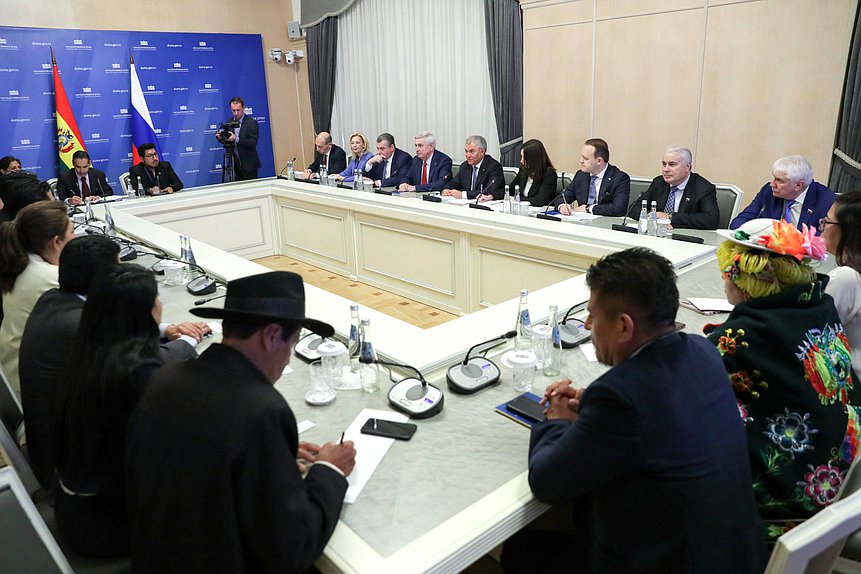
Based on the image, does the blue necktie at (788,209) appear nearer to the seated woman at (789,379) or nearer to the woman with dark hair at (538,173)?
the woman with dark hair at (538,173)

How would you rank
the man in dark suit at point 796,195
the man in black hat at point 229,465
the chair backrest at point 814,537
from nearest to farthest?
the chair backrest at point 814,537, the man in black hat at point 229,465, the man in dark suit at point 796,195

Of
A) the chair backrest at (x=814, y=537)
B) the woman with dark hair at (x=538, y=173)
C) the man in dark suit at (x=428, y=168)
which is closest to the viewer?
the chair backrest at (x=814, y=537)

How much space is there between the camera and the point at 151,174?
5.90m

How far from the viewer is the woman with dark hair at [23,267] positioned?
2.07 m

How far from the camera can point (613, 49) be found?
5016 millimetres

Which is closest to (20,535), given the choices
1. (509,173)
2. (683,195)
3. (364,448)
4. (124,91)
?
(364,448)

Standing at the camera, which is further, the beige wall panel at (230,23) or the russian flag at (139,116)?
the russian flag at (139,116)

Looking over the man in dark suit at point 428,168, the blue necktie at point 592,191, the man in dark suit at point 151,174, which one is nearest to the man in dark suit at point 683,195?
the blue necktie at point 592,191

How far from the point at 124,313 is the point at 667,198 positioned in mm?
3404

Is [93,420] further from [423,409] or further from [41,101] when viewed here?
[41,101]

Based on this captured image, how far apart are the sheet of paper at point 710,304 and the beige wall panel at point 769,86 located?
2674 millimetres

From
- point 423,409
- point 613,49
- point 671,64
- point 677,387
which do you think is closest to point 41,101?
point 613,49

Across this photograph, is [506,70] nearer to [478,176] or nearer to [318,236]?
[478,176]

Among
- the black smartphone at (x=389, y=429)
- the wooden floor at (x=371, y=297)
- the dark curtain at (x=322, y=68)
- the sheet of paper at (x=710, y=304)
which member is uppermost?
the dark curtain at (x=322, y=68)
